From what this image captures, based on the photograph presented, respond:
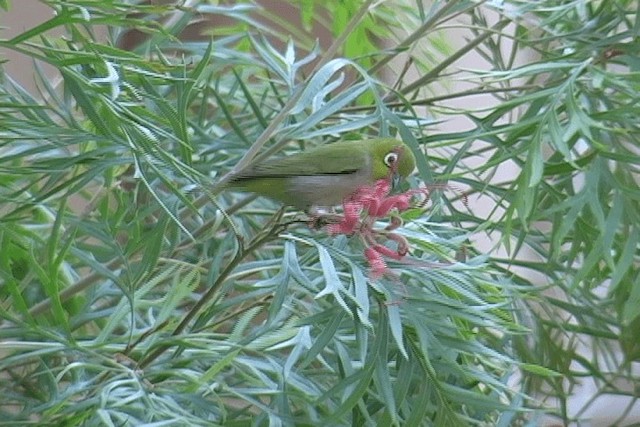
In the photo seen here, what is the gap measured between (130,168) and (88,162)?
8.7 inches

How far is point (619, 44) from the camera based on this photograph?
72 cm

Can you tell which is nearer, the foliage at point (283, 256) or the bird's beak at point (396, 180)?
the foliage at point (283, 256)

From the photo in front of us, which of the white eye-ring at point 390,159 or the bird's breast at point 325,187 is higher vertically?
the white eye-ring at point 390,159

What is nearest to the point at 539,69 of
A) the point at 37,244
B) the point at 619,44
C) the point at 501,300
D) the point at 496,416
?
the point at 619,44

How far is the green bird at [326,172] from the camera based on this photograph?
25.4 inches

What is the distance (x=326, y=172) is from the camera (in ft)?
2.15

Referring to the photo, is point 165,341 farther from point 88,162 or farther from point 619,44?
point 619,44

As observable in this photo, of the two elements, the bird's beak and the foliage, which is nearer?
the foliage

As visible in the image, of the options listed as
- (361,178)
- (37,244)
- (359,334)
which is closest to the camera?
(359,334)

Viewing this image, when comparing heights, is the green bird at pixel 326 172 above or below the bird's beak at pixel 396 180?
above

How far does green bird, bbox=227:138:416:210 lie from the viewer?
2.12 ft

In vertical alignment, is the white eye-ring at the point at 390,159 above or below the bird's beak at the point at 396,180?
above

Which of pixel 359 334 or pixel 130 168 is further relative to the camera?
pixel 130 168

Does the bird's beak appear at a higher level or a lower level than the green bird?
lower
